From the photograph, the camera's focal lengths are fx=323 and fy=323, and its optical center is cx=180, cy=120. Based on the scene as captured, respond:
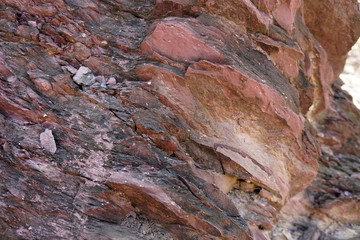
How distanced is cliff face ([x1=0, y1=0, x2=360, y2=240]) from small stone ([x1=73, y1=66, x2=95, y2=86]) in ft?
0.08

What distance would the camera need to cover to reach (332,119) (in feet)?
28.5

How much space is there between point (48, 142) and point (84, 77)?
118cm

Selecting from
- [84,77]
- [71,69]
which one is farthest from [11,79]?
[84,77]

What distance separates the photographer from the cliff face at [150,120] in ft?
13.6

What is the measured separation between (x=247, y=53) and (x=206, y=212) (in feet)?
9.09

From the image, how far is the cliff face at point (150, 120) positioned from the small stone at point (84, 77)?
1.0 inches

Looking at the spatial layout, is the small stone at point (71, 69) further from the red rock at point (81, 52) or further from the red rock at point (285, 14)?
the red rock at point (285, 14)

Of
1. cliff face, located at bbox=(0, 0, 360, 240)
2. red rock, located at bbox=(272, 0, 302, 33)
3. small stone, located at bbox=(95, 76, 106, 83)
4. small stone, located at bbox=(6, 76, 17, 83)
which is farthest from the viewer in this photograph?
red rock, located at bbox=(272, 0, 302, 33)

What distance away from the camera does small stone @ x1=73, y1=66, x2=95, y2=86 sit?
15.9ft


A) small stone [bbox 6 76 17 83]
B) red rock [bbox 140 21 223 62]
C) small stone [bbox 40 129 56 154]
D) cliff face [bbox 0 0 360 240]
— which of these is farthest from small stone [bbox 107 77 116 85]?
small stone [bbox 6 76 17 83]

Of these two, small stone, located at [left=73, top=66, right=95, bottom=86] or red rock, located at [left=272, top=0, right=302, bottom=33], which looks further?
red rock, located at [left=272, top=0, right=302, bottom=33]

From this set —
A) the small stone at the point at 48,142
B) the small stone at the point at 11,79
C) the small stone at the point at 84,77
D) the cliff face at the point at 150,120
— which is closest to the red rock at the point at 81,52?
the cliff face at the point at 150,120

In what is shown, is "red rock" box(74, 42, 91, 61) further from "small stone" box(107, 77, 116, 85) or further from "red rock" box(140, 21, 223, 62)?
"red rock" box(140, 21, 223, 62)

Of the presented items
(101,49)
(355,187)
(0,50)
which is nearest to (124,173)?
(101,49)
